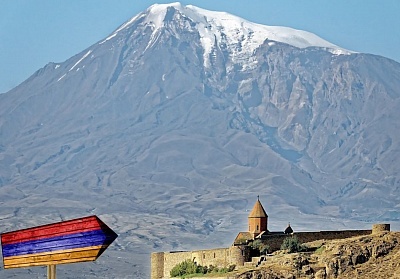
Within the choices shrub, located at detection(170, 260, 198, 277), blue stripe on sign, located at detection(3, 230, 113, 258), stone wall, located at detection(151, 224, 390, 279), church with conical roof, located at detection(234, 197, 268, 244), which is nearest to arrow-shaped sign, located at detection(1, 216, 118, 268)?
blue stripe on sign, located at detection(3, 230, 113, 258)

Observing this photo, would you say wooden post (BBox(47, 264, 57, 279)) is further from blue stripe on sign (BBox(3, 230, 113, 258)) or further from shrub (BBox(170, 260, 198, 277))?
shrub (BBox(170, 260, 198, 277))

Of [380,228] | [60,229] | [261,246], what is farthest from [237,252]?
[60,229]

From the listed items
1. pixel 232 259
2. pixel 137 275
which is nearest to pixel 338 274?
pixel 232 259

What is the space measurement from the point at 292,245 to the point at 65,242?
42.4 metres

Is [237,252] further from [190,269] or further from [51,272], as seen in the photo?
[51,272]

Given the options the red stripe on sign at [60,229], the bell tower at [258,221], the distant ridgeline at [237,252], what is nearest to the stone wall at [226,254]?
the distant ridgeline at [237,252]

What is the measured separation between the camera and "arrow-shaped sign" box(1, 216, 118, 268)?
7.62 m

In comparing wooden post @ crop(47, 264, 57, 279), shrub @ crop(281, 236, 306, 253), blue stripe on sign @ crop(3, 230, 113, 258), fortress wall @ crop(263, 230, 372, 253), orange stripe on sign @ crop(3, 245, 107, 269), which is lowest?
wooden post @ crop(47, 264, 57, 279)

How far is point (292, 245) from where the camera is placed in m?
49.8

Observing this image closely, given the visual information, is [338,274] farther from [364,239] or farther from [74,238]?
[74,238]

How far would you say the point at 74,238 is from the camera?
7.73 metres

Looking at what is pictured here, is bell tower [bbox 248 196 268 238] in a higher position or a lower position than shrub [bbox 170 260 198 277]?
higher

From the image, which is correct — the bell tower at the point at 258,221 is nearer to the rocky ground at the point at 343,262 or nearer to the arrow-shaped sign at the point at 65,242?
the rocky ground at the point at 343,262

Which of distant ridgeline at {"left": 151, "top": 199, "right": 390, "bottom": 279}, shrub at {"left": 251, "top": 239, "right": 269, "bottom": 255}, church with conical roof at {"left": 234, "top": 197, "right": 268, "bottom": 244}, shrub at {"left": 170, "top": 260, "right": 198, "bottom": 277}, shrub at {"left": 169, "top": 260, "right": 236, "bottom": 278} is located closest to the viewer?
distant ridgeline at {"left": 151, "top": 199, "right": 390, "bottom": 279}
